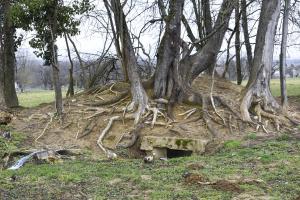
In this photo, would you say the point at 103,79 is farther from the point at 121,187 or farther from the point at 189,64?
the point at 121,187

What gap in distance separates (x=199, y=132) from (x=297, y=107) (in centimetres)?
555

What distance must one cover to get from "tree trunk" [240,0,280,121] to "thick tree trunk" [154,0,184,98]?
2.11 metres

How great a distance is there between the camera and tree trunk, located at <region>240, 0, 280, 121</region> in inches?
548

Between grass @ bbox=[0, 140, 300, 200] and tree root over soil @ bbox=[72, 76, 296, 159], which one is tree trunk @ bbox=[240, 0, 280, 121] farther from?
grass @ bbox=[0, 140, 300, 200]

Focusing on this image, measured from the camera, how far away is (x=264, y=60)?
47.0 ft

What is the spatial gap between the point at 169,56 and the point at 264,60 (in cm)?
269

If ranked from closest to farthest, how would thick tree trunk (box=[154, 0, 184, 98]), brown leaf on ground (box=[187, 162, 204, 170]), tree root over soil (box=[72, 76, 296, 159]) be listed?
brown leaf on ground (box=[187, 162, 204, 170])
tree root over soil (box=[72, 76, 296, 159])
thick tree trunk (box=[154, 0, 184, 98])

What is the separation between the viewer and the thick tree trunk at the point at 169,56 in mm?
13867

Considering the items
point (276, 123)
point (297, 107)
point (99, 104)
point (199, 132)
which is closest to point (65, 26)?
point (99, 104)

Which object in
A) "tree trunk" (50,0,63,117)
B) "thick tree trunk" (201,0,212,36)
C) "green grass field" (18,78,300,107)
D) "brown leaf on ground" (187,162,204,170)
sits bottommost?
"brown leaf on ground" (187,162,204,170)

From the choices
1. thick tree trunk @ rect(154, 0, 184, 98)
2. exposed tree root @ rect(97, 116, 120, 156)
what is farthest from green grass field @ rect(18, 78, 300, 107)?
exposed tree root @ rect(97, 116, 120, 156)

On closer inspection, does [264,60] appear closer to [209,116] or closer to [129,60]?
[209,116]

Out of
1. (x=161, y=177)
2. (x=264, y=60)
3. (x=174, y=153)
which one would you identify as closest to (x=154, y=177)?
(x=161, y=177)

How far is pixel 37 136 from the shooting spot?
12.6 m
